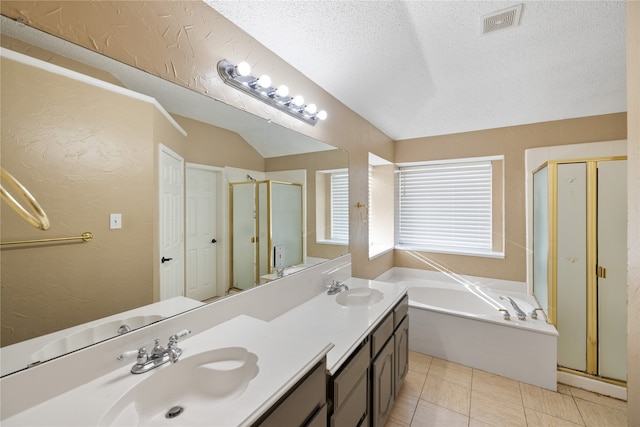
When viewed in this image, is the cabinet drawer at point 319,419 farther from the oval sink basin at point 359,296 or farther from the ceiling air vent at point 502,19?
the ceiling air vent at point 502,19

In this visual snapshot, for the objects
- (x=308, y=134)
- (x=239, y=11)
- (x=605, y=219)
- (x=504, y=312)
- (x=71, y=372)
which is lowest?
(x=504, y=312)

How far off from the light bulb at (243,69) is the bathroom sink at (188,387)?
49.2 inches

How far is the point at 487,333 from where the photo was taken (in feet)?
7.45

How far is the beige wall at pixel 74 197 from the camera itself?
73 centimetres

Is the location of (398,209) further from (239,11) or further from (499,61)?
(239,11)

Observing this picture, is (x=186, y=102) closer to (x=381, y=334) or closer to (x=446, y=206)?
(x=381, y=334)

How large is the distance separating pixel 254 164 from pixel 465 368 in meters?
2.50

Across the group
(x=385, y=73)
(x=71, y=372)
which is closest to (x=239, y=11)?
(x=385, y=73)

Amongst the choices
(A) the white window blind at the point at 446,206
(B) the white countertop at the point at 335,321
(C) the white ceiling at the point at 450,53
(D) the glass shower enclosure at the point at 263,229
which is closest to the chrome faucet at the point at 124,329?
(D) the glass shower enclosure at the point at 263,229

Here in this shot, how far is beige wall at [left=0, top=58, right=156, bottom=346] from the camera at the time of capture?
73cm

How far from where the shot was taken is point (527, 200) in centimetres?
279

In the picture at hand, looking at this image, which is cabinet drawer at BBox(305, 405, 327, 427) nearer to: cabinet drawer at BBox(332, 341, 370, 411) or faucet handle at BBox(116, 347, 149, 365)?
cabinet drawer at BBox(332, 341, 370, 411)

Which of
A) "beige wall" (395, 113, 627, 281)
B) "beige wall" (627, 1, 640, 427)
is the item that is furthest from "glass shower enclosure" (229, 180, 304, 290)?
"beige wall" (395, 113, 627, 281)

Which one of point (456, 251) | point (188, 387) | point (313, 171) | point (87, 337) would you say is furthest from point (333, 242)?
point (456, 251)
